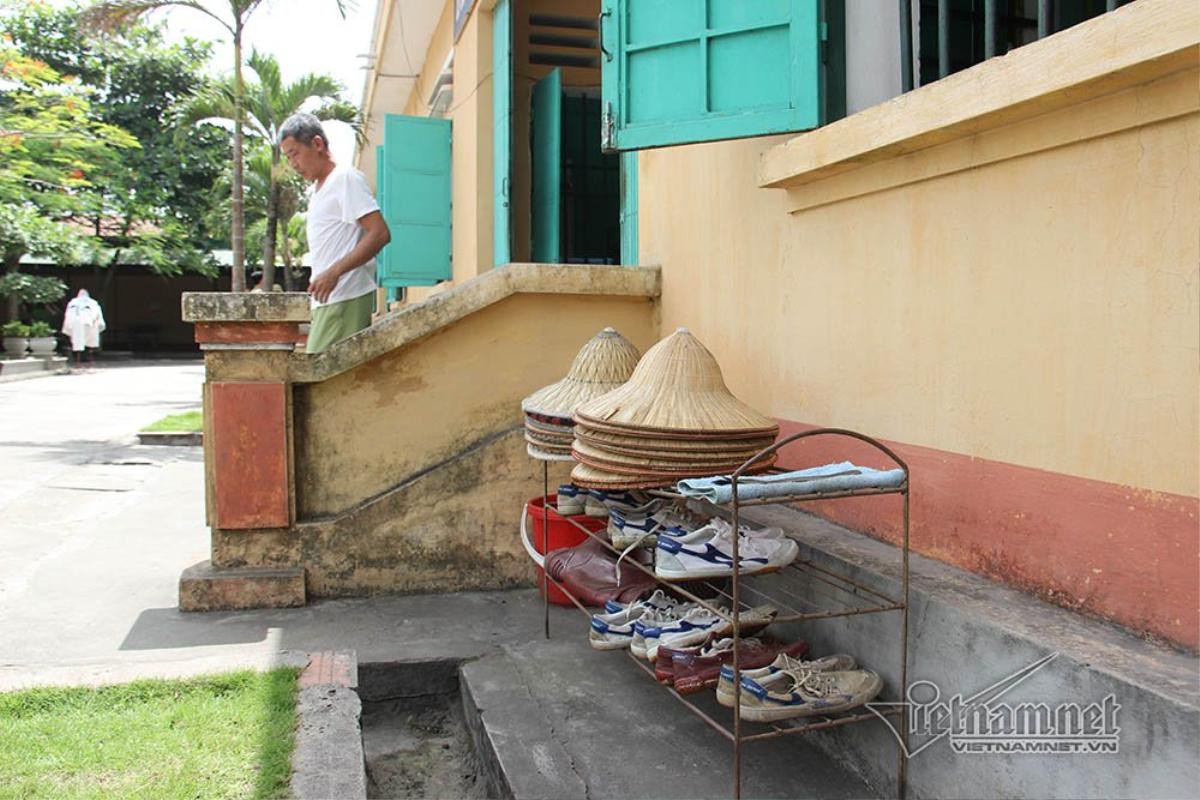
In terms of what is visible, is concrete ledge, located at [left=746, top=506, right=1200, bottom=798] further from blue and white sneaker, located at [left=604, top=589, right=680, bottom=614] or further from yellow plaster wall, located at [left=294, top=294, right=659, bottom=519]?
yellow plaster wall, located at [left=294, top=294, right=659, bottom=519]

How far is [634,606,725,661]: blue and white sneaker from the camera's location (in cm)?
298

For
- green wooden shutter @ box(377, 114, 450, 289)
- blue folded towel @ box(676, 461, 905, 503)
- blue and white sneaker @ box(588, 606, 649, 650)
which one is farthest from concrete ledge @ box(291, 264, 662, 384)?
green wooden shutter @ box(377, 114, 450, 289)

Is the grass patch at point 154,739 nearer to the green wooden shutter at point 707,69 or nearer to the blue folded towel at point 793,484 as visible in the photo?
the blue folded towel at point 793,484

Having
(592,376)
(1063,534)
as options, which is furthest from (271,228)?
(1063,534)

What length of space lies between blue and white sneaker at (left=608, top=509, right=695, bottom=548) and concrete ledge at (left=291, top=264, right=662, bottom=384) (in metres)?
1.76

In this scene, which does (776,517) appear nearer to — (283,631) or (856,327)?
(856,327)

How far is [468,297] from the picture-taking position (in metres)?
4.82

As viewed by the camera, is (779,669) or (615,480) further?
(615,480)

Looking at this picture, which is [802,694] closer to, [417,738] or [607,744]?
[607,744]

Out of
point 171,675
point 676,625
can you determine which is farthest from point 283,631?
point 676,625

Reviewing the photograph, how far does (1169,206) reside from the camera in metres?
2.15

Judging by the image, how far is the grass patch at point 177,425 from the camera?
11.1 meters

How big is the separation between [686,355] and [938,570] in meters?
1.04

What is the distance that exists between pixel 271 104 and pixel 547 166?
7850 mm
